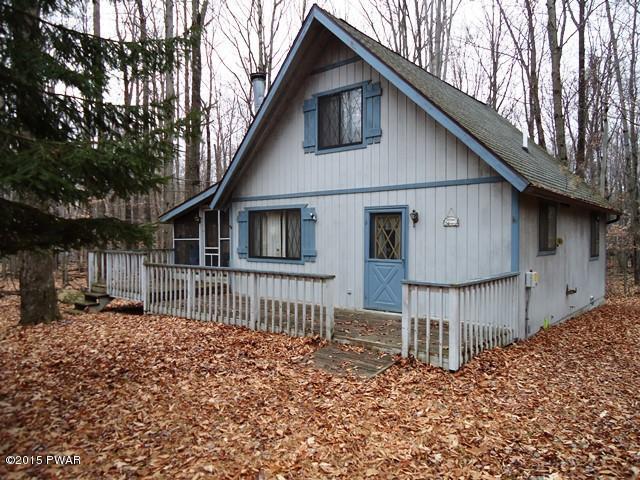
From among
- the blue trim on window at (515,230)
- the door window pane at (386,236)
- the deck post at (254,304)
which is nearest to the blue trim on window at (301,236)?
the door window pane at (386,236)

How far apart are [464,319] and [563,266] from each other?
16.5 ft

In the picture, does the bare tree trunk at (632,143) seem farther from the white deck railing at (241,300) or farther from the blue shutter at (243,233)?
the blue shutter at (243,233)

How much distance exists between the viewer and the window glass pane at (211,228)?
11547 mm

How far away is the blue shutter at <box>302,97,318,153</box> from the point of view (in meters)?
9.38

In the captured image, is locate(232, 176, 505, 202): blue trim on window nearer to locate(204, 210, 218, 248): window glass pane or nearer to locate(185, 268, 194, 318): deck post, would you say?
locate(204, 210, 218, 248): window glass pane

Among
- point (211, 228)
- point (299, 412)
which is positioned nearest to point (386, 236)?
point (299, 412)

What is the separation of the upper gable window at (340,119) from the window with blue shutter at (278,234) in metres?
1.70

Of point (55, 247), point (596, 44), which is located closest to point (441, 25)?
point (596, 44)

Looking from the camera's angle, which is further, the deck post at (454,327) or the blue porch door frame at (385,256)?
the blue porch door frame at (385,256)

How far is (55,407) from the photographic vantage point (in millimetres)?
4449

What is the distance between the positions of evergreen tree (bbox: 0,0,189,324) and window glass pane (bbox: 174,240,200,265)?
23.2ft

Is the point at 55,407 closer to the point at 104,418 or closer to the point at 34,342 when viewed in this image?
the point at 104,418

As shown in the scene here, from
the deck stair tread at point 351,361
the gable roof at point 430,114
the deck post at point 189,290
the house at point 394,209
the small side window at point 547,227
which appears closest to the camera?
the deck stair tread at point 351,361

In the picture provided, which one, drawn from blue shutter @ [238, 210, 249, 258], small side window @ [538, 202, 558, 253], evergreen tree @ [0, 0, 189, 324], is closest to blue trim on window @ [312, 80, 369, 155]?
blue shutter @ [238, 210, 249, 258]
